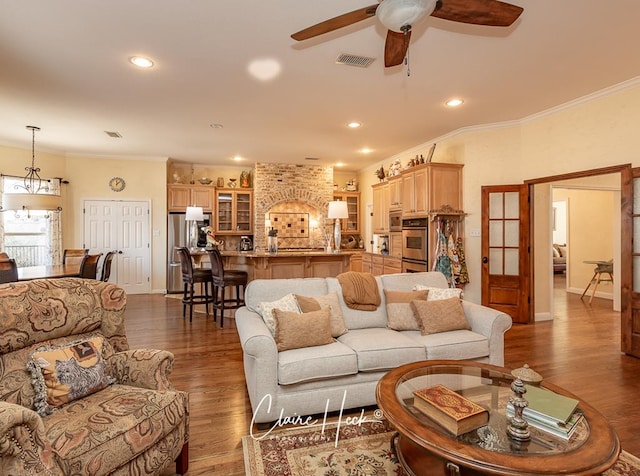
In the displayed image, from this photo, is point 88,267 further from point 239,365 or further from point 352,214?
point 352,214

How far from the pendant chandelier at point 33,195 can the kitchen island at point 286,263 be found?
2215 mm

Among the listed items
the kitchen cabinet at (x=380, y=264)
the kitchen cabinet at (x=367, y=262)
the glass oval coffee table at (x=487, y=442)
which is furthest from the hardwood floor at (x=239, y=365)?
the kitchen cabinet at (x=367, y=262)

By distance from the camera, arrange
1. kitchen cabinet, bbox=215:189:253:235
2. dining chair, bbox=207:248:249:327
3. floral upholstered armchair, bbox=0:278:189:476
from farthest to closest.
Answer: kitchen cabinet, bbox=215:189:253:235 < dining chair, bbox=207:248:249:327 < floral upholstered armchair, bbox=0:278:189:476

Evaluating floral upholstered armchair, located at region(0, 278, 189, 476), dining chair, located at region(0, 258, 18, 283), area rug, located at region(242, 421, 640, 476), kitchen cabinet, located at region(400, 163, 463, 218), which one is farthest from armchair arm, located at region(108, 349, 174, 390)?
kitchen cabinet, located at region(400, 163, 463, 218)

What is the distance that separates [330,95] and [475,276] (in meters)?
3.42

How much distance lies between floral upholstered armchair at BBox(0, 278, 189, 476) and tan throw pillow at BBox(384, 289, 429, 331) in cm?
181

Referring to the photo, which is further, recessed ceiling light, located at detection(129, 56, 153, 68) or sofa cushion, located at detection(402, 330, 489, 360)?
recessed ceiling light, located at detection(129, 56, 153, 68)

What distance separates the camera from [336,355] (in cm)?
242

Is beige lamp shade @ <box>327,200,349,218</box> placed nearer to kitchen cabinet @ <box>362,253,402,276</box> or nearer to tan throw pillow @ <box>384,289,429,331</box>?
kitchen cabinet @ <box>362,253,402,276</box>

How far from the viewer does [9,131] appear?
216 inches

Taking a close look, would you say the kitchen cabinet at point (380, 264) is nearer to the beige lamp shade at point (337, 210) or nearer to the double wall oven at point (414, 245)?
the double wall oven at point (414, 245)

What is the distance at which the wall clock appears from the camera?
7266 mm

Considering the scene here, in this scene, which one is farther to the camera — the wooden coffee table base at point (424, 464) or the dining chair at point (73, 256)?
the dining chair at point (73, 256)

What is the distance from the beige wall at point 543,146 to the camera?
3828mm
